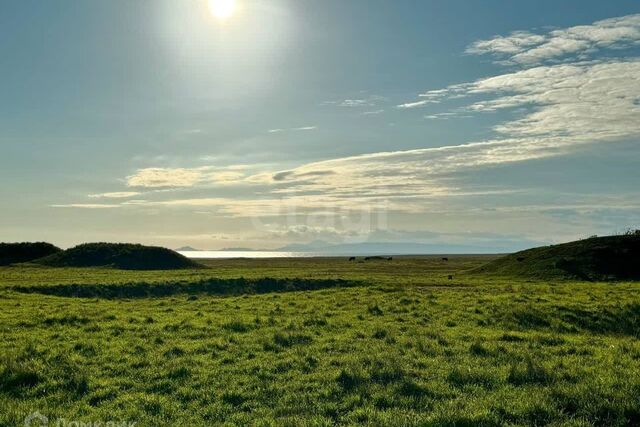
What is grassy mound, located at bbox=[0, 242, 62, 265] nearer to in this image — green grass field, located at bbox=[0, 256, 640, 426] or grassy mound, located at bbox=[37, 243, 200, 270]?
grassy mound, located at bbox=[37, 243, 200, 270]

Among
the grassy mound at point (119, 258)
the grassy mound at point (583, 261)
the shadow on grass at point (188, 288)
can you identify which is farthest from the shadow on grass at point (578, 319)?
the grassy mound at point (119, 258)

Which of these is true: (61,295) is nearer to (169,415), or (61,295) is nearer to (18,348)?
(18,348)

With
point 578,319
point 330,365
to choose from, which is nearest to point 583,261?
point 578,319

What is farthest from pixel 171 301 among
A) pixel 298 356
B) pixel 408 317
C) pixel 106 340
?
pixel 298 356

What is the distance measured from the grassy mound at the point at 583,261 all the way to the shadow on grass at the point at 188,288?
26.3 m

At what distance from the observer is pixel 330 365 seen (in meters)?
16.6

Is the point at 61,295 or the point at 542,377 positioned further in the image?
the point at 61,295

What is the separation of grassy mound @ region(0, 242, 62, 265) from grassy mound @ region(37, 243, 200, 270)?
15.0 meters

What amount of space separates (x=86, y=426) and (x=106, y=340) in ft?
37.6

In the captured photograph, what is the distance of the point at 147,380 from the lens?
607 inches

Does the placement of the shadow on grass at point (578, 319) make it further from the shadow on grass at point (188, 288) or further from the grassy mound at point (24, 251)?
the grassy mound at point (24, 251)

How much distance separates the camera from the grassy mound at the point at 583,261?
5859 centimetres

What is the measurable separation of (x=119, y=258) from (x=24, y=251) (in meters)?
32.8

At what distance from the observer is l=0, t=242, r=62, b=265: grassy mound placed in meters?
104
